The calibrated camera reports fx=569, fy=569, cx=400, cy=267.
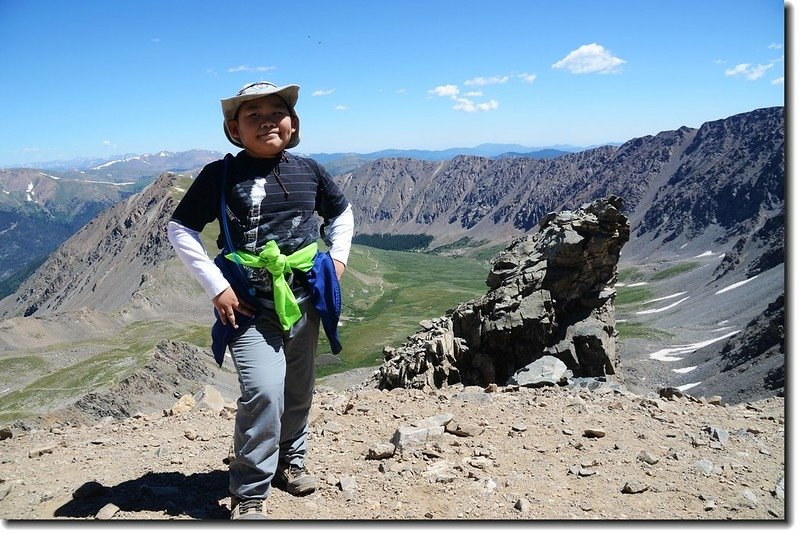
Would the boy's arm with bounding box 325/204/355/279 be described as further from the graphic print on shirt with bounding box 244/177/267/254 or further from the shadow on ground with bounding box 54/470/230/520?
the shadow on ground with bounding box 54/470/230/520

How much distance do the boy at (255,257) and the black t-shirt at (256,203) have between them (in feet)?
0.04

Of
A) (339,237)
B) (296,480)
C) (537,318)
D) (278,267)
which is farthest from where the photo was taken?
(537,318)

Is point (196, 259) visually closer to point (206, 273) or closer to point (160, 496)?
point (206, 273)

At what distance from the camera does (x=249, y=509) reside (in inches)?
247

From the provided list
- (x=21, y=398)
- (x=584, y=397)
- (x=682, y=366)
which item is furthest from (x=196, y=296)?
(x=584, y=397)

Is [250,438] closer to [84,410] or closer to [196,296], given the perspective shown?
[84,410]

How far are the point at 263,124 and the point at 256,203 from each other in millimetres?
885

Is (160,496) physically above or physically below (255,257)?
below

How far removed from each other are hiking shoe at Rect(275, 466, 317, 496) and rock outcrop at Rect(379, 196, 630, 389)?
14558 mm

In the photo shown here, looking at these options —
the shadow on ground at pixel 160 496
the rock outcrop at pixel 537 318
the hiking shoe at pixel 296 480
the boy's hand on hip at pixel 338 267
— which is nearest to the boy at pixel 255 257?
the boy's hand on hip at pixel 338 267

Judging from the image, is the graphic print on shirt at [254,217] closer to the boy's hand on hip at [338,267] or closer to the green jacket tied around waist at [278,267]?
the green jacket tied around waist at [278,267]

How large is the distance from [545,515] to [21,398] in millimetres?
88024

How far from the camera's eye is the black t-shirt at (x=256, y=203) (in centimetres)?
639

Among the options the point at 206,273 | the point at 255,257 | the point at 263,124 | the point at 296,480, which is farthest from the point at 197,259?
the point at 296,480
